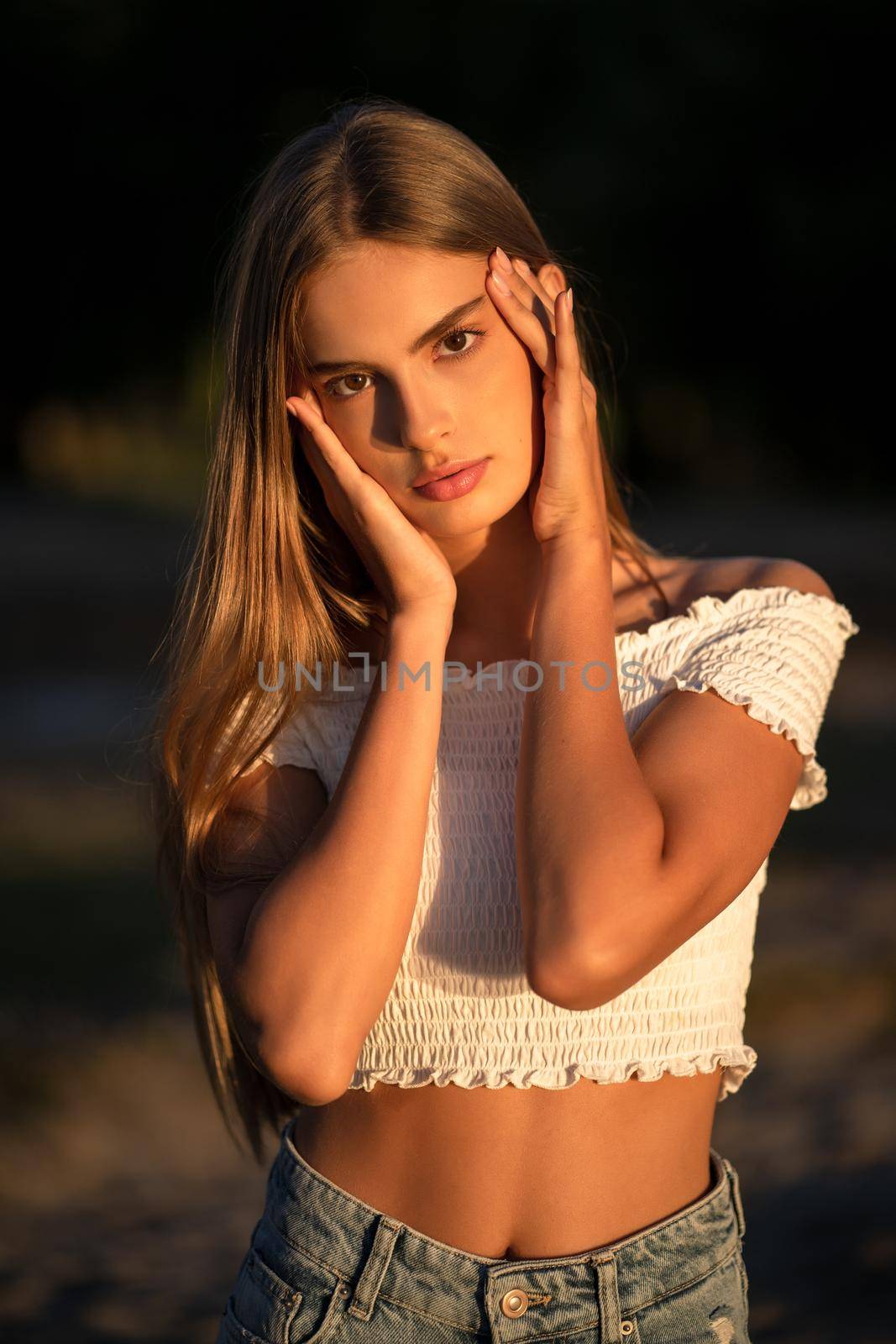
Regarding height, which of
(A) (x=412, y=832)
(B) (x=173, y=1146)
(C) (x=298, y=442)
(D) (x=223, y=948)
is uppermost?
(C) (x=298, y=442)

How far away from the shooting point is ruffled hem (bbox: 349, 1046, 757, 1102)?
175 centimetres

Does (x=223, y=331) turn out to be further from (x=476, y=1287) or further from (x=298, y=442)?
(x=476, y=1287)

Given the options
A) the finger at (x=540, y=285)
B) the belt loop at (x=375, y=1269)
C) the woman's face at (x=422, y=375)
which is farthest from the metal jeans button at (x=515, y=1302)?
the finger at (x=540, y=285)

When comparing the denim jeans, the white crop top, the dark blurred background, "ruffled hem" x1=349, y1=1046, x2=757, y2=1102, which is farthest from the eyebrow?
the dark blurred background

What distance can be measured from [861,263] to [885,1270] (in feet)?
28.7

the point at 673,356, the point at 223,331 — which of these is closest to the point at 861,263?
the point at 673,356

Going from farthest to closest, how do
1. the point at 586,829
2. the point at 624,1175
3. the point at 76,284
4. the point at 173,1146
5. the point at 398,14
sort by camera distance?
the point at 76,284
the point at 398,14
the point at 173,1146
the point at 624,1175
the point at 586,829

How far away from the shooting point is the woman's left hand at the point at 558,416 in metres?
1.84

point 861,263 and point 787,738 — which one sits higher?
point 787,738

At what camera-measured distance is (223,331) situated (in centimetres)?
213

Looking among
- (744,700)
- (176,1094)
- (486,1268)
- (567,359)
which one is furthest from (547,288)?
(176,1094)

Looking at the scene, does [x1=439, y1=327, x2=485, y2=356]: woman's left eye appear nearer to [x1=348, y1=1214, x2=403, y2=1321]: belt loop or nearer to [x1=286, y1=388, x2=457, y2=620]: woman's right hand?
[x1=286, y1=388, x2=457, y2=620]: woman's right hand

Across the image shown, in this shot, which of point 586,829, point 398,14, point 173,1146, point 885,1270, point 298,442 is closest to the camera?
point 586,829

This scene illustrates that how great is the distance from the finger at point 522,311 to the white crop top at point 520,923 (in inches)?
15.0
